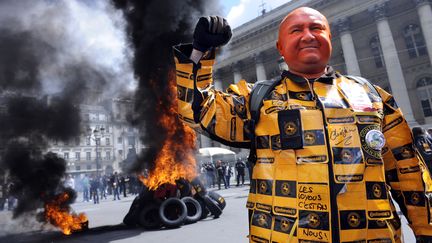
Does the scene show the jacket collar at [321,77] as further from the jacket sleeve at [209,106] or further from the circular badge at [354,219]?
the circular badge at [354,219]

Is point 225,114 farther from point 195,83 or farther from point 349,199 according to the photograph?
point 349,199

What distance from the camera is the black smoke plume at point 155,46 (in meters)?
10.6

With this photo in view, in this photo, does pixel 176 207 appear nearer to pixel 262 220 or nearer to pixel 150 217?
pixel 150 217

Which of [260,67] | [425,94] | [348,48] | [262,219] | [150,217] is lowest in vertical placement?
[150,217]

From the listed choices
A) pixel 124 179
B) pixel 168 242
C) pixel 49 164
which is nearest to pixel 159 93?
pixel 49 164

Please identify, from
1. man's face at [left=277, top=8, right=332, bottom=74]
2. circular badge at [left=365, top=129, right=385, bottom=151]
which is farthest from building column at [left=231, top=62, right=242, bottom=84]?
circular badge at [left=365, top=129, right=385, bottom=151]

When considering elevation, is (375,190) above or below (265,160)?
below

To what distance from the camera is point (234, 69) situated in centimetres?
3462

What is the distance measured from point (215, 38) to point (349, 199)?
3.63ft

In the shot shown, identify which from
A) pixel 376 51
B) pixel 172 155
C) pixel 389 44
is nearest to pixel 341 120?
pixel 172 155

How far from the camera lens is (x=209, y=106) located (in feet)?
5.94

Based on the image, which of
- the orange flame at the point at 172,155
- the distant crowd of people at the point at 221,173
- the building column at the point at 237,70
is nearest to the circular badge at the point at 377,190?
the orange flame at the point at 172,155

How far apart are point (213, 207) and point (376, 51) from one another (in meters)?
24.2

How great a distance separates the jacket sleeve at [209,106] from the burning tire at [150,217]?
6507 millimetres
